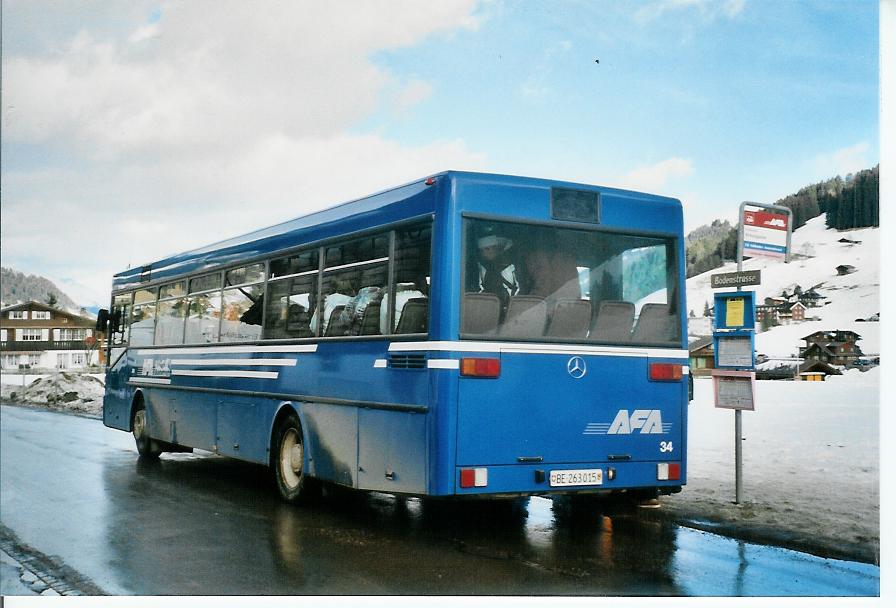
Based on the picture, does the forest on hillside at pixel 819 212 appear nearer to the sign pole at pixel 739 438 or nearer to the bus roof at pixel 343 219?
the sign pole at pixel 739 438

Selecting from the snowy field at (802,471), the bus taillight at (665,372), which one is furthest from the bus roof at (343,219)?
the snowy field at (802,471)

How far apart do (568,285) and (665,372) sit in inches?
47.2

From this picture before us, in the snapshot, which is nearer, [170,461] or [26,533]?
[26,533]

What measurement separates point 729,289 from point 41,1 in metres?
8.39

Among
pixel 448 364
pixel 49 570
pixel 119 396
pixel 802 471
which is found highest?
pixel 448 364

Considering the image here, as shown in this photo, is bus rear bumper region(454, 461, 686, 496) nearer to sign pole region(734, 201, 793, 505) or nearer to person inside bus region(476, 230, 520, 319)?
person inside bus region(476, 230, 520, 319)

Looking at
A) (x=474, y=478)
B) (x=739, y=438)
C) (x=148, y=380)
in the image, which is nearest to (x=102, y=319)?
(x=148, y=380)

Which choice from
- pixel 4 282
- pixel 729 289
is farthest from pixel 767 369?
pixel 4 282

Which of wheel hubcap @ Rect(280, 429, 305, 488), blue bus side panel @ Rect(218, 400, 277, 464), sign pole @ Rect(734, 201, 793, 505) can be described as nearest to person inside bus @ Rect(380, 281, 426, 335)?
wheel hubcap @ Rect(280, 429, 305, 488)

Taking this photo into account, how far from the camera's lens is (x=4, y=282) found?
744 inches

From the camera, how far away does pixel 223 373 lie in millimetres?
11750

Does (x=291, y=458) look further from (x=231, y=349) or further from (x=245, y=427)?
(x=231, y=349)

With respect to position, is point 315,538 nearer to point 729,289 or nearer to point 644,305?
point 644,305

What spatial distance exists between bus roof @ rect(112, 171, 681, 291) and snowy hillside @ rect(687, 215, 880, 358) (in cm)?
283
